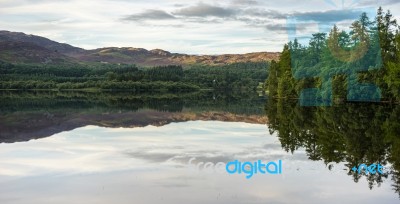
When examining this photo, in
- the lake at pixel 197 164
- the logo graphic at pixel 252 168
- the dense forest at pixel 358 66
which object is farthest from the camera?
the dense forest at pixel 358 66

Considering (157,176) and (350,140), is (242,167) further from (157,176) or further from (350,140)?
(350,140)

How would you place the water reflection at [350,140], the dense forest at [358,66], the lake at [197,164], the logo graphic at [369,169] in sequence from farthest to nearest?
the dense forest at [358,66], the water reflection at [350,140], the logo graphic at [369,169], the lake at [197,164]

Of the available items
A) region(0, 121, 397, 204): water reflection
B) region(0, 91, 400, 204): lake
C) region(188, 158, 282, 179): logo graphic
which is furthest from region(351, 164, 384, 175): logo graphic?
region(188, 158, 282, 179): logo graphic

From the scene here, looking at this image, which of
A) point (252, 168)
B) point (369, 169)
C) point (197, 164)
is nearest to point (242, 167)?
point (252, 168)

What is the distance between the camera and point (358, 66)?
215ft

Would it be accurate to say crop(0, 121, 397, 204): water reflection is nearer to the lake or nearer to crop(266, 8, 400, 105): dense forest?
the lake

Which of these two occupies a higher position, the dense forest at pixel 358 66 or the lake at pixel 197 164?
the dense forest at pixel 358 66

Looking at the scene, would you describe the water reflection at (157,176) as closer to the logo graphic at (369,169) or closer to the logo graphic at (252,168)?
the logo graphic at (252,168)

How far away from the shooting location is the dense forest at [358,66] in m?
62.4

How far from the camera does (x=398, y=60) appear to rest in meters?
59.8

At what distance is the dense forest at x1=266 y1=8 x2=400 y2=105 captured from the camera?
62.4m

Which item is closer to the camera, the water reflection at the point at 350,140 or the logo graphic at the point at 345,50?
the water reflection at the point at 350,140

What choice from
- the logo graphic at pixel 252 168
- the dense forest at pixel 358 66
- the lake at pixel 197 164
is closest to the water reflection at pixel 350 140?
the lake at pixel 197 164

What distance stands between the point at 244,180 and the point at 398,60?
4783cm
